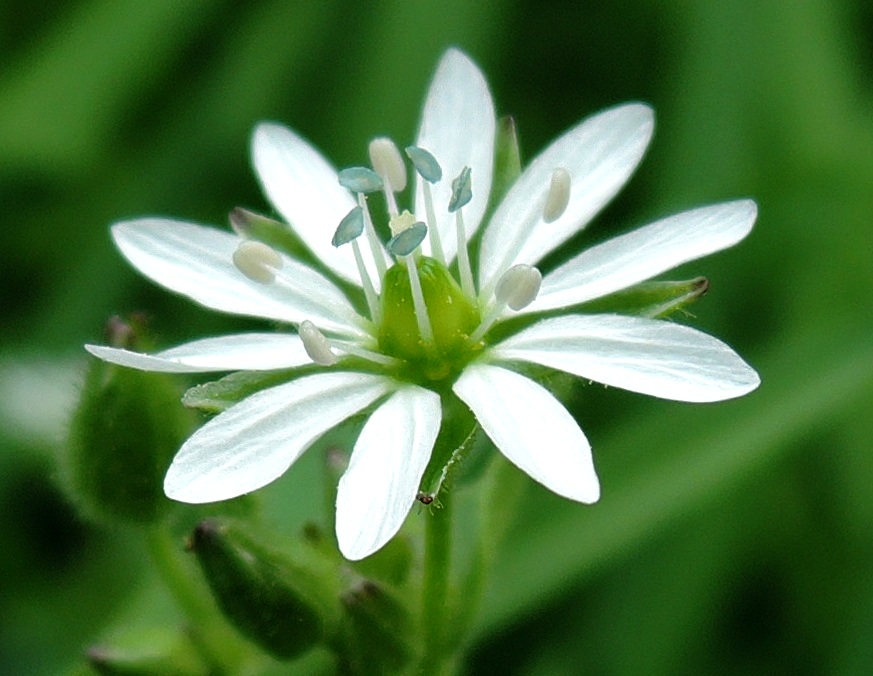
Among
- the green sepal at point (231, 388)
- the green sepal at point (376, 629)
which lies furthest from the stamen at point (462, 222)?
the green sepal at point (376, 629)

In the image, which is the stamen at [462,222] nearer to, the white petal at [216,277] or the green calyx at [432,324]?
the green calyx at [432,324]

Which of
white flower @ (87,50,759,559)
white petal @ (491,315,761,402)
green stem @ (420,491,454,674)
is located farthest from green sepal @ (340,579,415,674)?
white petal @ (491,315,761,402)

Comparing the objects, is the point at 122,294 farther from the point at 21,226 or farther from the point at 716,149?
the point at 716,149

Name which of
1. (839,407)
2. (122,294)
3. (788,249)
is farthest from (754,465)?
(122,294)

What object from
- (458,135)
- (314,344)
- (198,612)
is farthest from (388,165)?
(198,612)

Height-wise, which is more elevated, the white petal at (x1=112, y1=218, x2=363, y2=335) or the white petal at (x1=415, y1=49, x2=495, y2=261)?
the white petal at (x1=415, y1=49, x2=495, y2=261)

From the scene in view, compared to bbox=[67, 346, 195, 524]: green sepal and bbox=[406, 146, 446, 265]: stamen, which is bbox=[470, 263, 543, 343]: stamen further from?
bbox=[67, 346, 195, 524]: green sepal
